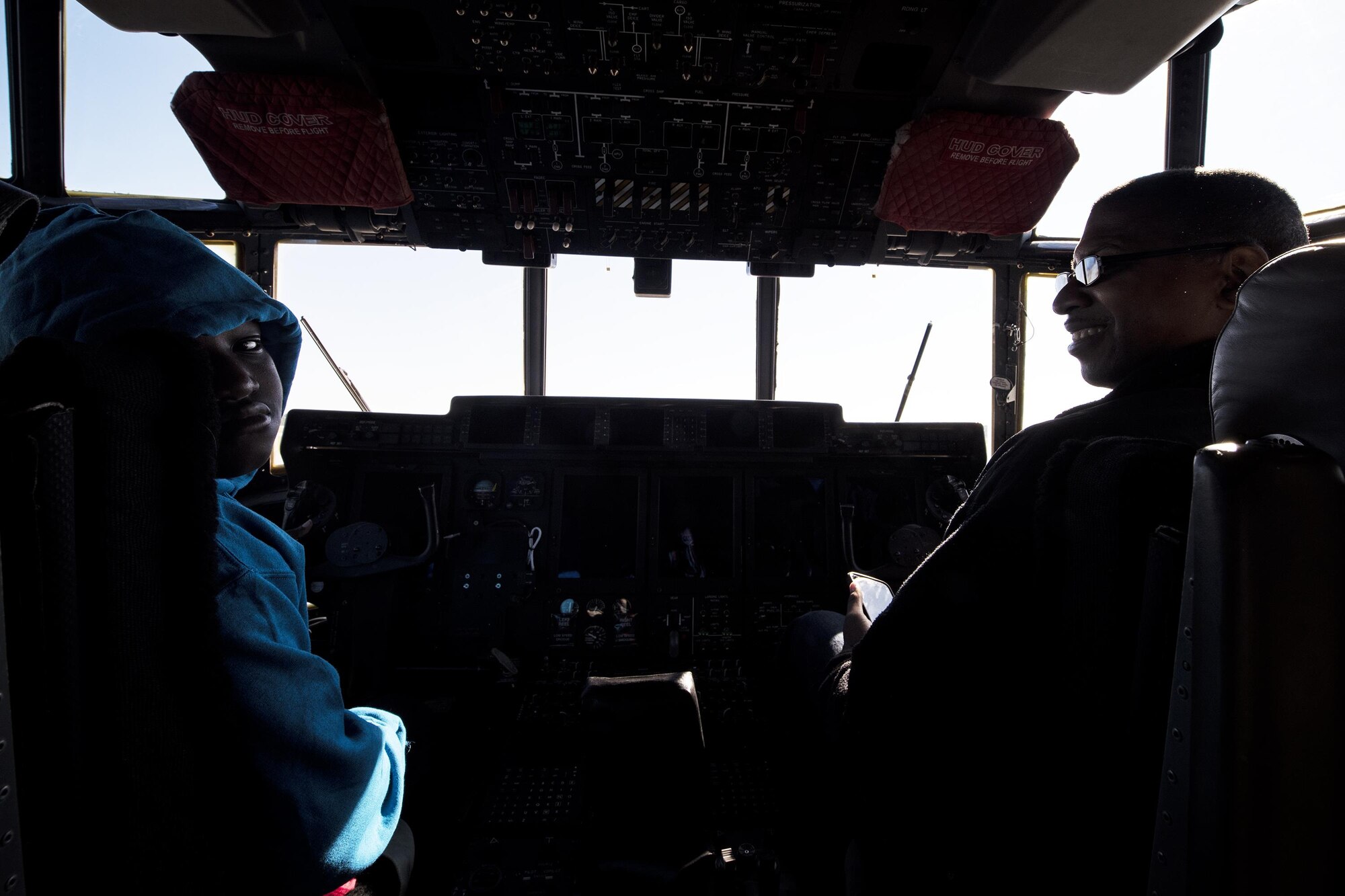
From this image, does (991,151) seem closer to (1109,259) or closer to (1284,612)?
(1109,259)

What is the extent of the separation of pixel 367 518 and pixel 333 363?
0.76 metres

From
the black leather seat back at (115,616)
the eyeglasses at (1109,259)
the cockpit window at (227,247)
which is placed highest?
the cockpit window at (227,247)

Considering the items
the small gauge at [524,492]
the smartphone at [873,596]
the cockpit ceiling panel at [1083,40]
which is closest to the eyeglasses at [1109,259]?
the smartphone at [873,596]

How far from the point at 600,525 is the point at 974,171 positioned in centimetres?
219

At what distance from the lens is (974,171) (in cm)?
236

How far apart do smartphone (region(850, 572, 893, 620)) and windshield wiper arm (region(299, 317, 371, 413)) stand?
1.57 m

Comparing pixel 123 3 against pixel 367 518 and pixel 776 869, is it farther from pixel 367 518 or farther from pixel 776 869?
pixel 776 869

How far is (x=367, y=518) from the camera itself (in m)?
2.86

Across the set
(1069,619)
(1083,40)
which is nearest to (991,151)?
(1083,40)

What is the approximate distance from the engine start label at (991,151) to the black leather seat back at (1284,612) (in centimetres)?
215

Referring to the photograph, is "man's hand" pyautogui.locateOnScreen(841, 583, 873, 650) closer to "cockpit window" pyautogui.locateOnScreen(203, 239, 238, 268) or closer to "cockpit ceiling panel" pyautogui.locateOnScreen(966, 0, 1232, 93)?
"cockpit ceiling panel" pyautogui.locateOnScreen(966, 0, 1232, 93)

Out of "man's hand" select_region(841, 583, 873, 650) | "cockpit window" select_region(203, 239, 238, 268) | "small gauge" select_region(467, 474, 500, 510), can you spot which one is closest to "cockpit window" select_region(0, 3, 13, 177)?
"cockpit window" select_region(203, 239, 238, 268)

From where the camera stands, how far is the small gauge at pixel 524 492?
112 inches

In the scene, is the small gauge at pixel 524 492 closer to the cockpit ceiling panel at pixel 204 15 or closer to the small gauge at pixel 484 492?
the small gauge at pixel 484 492
